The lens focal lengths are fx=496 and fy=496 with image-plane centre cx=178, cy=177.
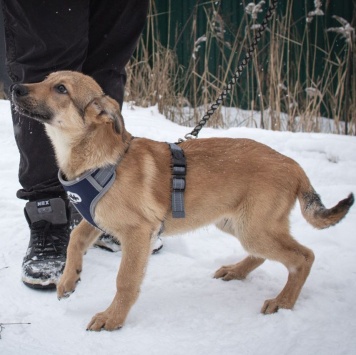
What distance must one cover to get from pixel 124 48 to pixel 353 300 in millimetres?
1822

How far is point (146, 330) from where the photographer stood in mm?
2104

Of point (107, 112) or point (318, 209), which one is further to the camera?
point (318, 209)

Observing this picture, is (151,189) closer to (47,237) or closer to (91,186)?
(91,186)

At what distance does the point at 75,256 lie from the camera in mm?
2326

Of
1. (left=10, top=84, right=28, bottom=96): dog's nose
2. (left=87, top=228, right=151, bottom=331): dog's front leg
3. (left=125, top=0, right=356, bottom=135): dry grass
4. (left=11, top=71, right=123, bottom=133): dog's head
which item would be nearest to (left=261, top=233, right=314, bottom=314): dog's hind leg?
(left=87, top=228, right=151, bottom=331): dog's front leg

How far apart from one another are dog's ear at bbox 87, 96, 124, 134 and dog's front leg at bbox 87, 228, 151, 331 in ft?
1.58

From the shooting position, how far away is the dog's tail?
2316mm

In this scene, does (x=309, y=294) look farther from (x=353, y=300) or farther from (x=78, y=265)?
(x=78, y=265)

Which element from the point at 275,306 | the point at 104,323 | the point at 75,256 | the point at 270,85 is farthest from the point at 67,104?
the point at 270,85

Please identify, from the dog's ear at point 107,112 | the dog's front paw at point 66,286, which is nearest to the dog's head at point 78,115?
the dog's ear at point 107,112

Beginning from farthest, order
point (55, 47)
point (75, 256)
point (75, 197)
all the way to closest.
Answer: point (55, 47), point (75, 256), point (75, 197)

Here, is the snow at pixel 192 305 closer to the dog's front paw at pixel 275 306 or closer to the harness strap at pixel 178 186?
the dog's front paw at pixel 275 306

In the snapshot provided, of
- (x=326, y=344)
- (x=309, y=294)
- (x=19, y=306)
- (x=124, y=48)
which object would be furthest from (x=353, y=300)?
(x=124, y=48)

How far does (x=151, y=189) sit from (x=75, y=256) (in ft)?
1.56
